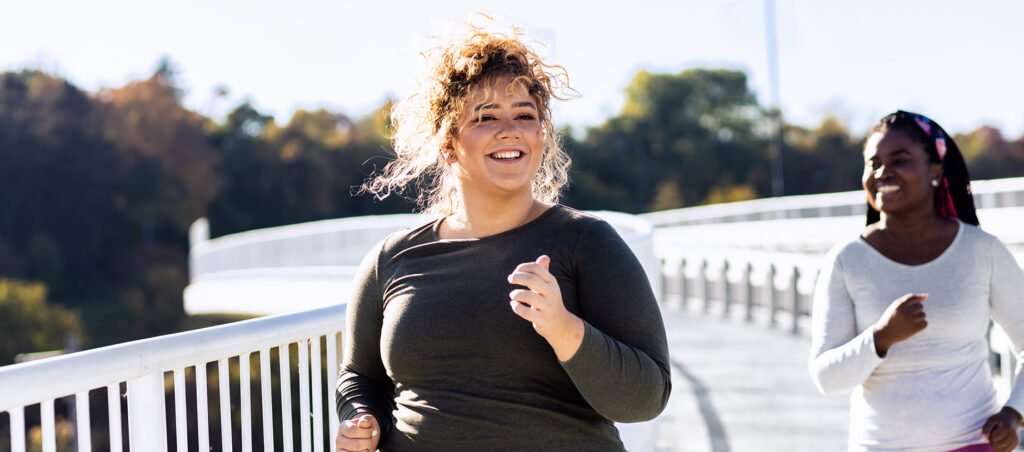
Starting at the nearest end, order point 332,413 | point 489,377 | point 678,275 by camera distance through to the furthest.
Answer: point 489,377, point 332,413, point 678,275

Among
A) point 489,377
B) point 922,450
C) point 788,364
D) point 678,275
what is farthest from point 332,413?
point 678,275

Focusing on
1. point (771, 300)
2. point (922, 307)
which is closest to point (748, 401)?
point (771, 300)

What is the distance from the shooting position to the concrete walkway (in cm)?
661

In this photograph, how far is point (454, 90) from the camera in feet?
7.73

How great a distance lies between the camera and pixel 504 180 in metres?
2.30

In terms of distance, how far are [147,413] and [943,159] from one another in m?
2.23

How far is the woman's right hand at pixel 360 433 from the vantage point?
7.70 feet

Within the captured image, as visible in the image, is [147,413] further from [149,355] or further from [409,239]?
[409,239]

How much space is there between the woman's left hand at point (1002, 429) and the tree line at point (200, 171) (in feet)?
168

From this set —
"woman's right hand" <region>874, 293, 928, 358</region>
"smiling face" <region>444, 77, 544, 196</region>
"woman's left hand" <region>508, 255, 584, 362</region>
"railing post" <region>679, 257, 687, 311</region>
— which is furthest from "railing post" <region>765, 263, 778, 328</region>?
"woman's left hand" <region>508, 255, 584, 362</region>

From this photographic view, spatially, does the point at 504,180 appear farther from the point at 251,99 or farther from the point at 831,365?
the point at 251,99

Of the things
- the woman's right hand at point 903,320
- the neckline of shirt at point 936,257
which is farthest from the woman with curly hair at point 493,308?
the neckline of shirt at point 936,257

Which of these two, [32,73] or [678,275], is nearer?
[678,275]

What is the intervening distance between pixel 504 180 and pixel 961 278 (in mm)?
1388
